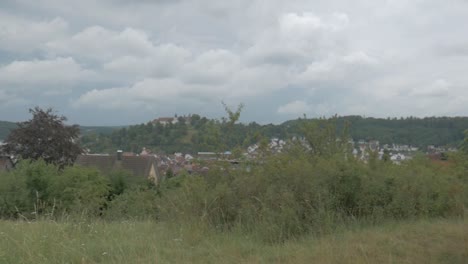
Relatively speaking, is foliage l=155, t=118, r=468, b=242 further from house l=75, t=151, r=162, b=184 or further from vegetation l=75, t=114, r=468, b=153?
house l=75, t=151, r=162, b=184

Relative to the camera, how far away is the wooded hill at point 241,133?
30.1ft

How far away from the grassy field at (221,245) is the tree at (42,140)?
31475 millimetres

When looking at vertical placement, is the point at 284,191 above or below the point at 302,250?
above

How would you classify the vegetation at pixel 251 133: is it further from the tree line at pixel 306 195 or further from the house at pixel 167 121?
the house at pixel 167 121

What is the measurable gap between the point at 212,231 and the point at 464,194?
429 centimetres

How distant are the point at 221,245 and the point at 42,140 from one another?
111ft

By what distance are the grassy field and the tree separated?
3148cm

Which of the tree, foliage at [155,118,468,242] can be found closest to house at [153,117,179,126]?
the tree

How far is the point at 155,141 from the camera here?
7744cm

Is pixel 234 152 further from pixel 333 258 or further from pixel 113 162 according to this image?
pixel 113 162

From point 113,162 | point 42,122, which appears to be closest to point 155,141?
point 113,162

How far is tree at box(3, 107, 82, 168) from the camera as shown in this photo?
37.0 meters

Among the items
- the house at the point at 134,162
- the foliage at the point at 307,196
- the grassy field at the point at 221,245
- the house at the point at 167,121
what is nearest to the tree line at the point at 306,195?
the foliage at the point at 307,196

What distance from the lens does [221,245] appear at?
6.44m
